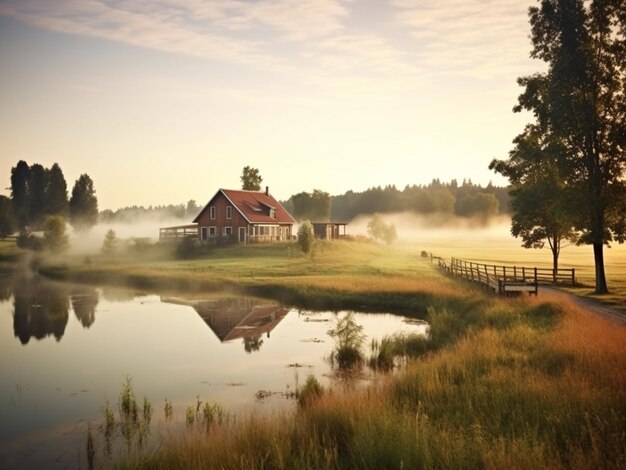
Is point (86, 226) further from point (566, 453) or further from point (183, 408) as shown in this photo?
point (566, 453)

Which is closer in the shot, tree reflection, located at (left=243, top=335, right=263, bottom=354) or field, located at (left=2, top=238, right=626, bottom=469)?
field, located at (left=2, top=238, right=626, bottom=469)

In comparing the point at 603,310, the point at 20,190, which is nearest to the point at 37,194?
the point at 20,190

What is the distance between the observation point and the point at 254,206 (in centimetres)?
6969

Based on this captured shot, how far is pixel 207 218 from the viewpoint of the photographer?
68.6m

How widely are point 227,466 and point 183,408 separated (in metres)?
6.29

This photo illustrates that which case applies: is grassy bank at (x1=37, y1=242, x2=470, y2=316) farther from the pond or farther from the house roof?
the house roof

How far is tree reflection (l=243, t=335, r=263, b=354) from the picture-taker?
69.6ft

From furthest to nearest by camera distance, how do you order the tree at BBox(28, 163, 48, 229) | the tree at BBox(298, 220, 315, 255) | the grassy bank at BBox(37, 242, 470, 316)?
1. the tree at BBox(28, 163, 48, 229)
2. the tree at BBox(298, 220, 315, 255)
3. the grassy bank at BBox(37, 242, 470, 316)

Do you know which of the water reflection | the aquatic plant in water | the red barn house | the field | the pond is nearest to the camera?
the field

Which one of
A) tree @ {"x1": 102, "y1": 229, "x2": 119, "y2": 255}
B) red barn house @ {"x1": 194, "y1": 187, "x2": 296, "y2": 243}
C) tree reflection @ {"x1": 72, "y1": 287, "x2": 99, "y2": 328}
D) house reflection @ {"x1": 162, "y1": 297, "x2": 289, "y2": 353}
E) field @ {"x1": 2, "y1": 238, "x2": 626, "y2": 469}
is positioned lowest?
house reflection @ {"x1": 162, "y1": 297, "x2": 289, "y2": 353}

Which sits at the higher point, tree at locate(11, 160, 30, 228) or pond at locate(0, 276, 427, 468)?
tree at locate(11, 160, 30, 228)

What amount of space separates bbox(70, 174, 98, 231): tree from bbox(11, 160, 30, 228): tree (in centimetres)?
1600

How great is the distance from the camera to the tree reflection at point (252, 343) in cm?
2121

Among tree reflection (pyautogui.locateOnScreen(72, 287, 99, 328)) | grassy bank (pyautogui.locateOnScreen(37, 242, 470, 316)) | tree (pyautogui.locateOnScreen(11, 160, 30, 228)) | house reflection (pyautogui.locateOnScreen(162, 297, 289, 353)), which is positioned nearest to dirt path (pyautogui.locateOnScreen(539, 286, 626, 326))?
grassy bank (pyautogui.locateOnScreen(37, 242, 470, 316))
